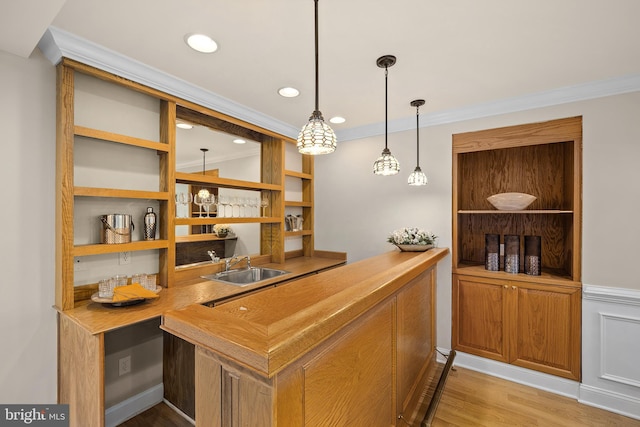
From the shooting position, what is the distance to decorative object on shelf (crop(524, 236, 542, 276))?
2.57 metres

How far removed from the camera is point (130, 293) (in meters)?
1.76

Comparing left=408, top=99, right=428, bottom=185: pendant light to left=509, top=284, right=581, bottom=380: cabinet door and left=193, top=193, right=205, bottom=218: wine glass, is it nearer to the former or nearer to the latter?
left=509, top=284, right=581, bottom=380: cabinet door

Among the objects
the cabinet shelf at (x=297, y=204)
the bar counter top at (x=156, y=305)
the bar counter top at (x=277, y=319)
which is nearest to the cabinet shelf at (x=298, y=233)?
the cabinet shelf at (x=297, y=204)

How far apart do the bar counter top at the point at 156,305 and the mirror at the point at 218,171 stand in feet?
1.45

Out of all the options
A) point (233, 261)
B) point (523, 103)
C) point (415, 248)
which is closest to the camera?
point (523, 103)

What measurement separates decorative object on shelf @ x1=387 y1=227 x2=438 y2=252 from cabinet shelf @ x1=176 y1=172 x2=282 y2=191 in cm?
143

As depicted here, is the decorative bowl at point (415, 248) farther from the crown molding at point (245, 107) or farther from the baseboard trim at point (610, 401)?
the baseboard trim at point (610, 401)

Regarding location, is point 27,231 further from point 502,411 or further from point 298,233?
point 502,411

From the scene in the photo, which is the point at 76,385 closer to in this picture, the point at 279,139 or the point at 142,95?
the point at 142,95

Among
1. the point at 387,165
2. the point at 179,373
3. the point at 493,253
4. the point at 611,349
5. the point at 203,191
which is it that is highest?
the point at 387,165

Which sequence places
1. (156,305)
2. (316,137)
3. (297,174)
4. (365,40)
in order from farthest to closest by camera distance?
(297,174), (156,305), (365,40), (316,137)

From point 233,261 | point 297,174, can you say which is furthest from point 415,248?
point 233,261

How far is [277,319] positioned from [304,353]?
166 mm

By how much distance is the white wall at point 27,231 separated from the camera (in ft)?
5.39
